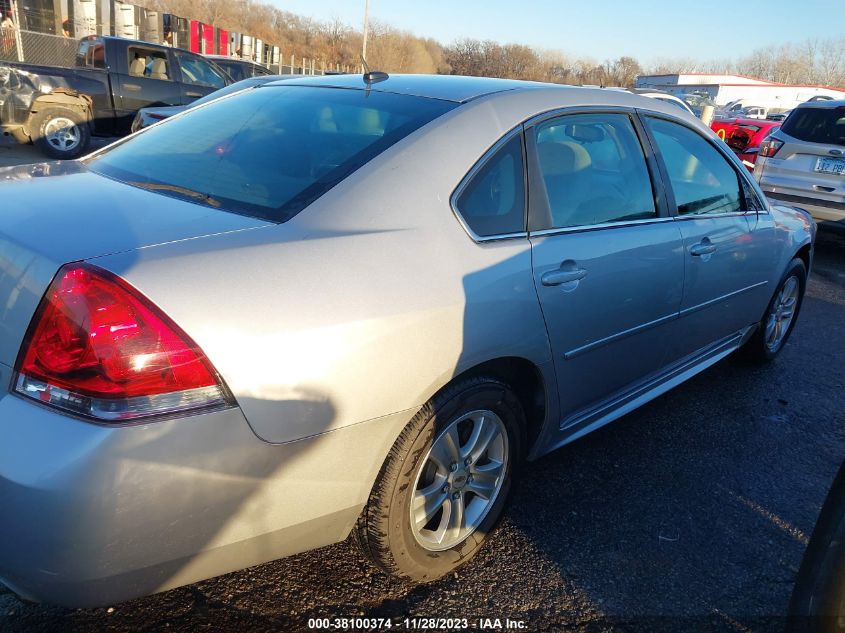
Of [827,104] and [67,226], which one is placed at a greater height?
[827,104]

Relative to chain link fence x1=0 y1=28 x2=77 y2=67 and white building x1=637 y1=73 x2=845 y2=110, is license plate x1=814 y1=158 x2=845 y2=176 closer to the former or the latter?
chain link fence x1=0 y1=28 x2=77 y2=67

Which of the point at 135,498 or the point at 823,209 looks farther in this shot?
the point at 823,209

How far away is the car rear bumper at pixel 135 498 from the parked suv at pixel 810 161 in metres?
7.66

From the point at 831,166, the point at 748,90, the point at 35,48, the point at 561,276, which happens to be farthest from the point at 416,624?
the point at 748,90

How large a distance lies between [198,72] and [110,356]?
39.2 feet

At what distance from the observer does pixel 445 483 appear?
2271 millimetres

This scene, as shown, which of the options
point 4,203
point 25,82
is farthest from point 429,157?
point 25,82

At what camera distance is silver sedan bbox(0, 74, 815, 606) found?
1.50 metres

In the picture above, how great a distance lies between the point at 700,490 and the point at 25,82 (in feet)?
35.5

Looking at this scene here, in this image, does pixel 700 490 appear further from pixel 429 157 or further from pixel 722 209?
pixel 429 157

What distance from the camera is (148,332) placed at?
1498 mm

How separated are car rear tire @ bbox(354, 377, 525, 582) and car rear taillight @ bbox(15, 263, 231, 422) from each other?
70 cm

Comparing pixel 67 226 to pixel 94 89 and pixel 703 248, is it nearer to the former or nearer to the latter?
pixel 703 248

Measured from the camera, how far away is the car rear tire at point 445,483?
2.01m
